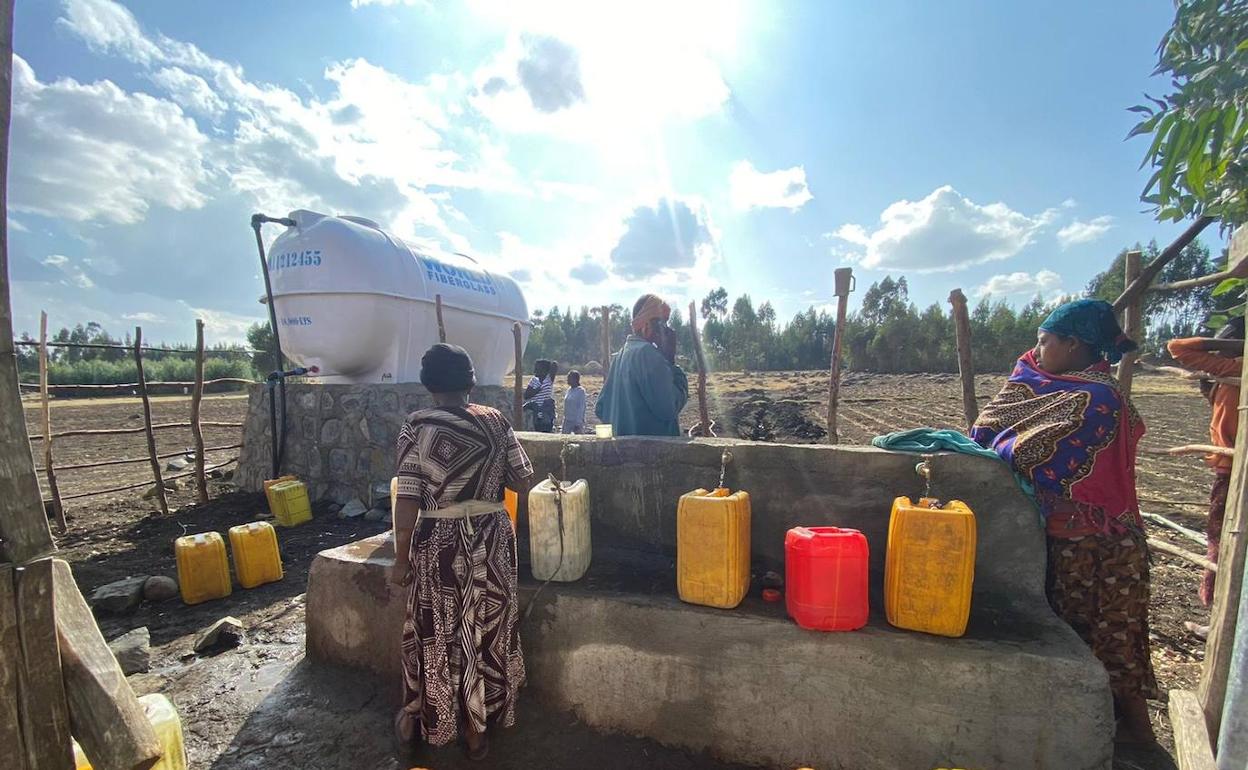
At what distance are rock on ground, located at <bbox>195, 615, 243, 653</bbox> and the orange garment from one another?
19.0ft

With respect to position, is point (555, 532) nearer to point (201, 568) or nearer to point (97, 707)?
point (97, 707)

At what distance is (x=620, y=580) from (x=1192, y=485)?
8.77 meters

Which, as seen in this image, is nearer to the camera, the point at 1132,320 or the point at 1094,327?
the point at 1094,327

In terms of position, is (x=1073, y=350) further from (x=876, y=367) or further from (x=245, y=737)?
(x=876, y=367)

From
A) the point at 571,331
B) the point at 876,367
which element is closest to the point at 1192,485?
the point at 876,367

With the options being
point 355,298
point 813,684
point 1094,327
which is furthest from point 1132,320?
point 355,298

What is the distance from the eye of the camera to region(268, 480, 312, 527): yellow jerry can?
636 cm

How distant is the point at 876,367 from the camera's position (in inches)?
1347

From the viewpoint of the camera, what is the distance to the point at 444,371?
2346 mm

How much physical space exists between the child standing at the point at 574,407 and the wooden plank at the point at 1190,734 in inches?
259

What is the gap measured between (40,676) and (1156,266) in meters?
4.89

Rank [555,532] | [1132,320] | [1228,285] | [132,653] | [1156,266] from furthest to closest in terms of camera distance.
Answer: [1132,320] < [132,653] < [1156,266] < [555,532] < [1228,285]

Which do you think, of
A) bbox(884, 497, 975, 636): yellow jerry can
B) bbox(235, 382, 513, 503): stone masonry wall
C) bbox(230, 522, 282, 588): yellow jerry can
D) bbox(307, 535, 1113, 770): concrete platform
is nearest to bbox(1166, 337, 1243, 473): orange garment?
bbox(307, 535, 1113, 770): concrete platform

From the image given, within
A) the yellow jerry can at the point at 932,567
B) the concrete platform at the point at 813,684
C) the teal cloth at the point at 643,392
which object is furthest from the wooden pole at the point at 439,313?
the yellow jerry can at the point at 932,567
